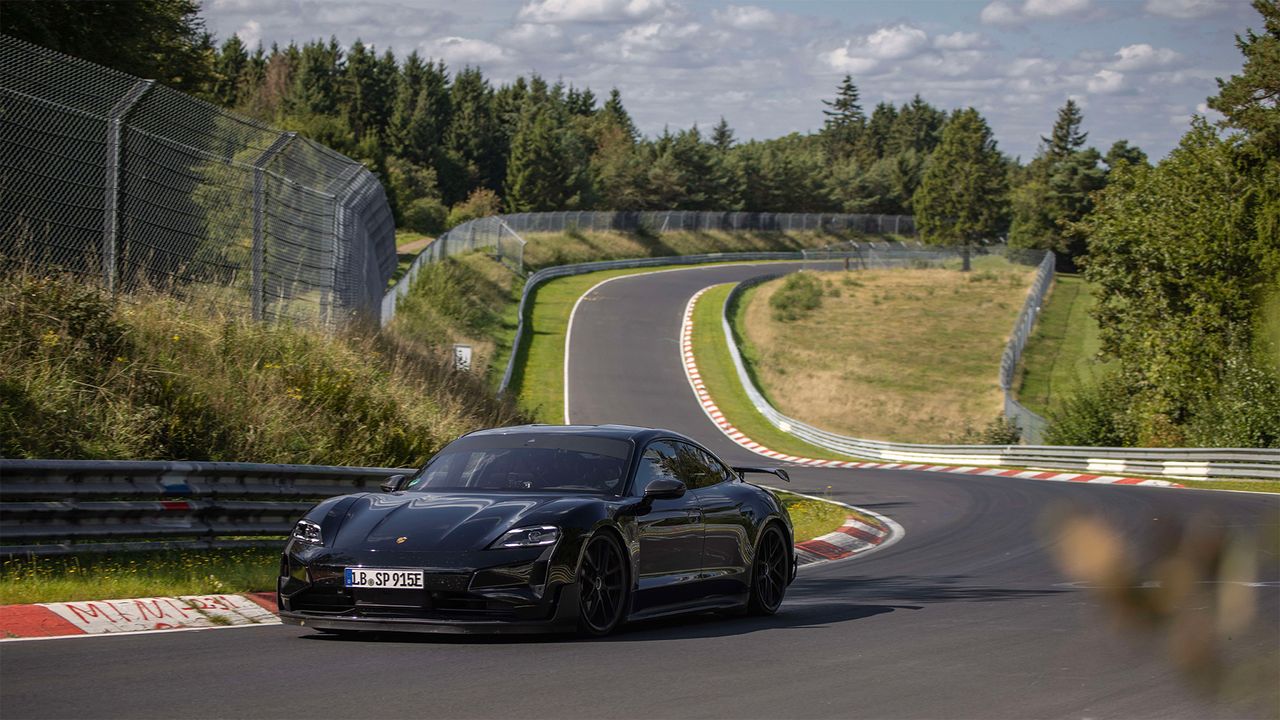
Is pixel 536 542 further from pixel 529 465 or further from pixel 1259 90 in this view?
pixel 1259 90

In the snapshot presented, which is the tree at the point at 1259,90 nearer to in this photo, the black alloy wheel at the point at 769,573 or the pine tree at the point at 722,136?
the black alloy wheel at the point at 769,573

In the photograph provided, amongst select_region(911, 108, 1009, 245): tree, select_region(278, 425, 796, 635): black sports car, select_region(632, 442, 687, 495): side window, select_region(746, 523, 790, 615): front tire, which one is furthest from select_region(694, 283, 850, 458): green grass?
select_region(911, 108, 1009, 245): tree

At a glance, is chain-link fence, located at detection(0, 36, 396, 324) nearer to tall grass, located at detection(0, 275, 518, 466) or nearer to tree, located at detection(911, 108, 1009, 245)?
tall grass, located at detection(0, 275, 518, 466)

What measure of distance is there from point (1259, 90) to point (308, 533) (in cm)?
4860

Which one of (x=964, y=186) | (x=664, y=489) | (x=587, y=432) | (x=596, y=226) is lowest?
(x=664, y=489)

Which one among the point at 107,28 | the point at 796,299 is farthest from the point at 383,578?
the point at 796,299

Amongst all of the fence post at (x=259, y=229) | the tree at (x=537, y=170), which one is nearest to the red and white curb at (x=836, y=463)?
the fence post at (x=259, y=229)

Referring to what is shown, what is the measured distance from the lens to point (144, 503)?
10570 mm

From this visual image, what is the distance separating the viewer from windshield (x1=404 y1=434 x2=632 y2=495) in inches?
360

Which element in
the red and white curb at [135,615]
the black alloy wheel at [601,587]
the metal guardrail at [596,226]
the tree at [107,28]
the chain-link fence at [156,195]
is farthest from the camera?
the metal guardrail at [596,226]

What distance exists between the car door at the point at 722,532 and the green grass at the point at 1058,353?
129ft

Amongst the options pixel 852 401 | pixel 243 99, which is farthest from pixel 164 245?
pixel 243 99

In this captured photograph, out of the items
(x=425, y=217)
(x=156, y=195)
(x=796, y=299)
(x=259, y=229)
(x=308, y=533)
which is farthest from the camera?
(x=425, y=217)

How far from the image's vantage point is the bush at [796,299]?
235 feet
